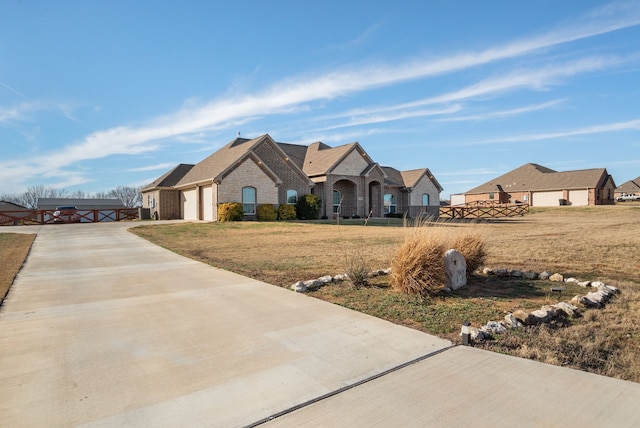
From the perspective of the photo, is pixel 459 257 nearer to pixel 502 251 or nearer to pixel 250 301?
pixel 250 301

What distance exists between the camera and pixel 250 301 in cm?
665

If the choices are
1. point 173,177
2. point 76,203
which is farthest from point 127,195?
point 173,177

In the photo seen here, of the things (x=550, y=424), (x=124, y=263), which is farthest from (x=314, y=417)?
(x=124, y=263)

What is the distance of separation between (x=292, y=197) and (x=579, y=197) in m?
43.1

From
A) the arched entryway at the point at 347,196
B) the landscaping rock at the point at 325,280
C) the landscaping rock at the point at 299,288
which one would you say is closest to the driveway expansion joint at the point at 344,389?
the landscaping rock at the point at 299,288

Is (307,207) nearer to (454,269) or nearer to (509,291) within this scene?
(454,269)

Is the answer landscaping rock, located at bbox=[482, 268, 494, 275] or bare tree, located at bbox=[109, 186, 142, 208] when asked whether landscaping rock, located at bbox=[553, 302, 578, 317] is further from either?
bare tree, located at bbox=[109, 186, 142, 208]

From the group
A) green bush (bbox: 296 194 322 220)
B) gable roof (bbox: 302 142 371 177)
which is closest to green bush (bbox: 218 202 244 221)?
green bush (bbox: 296 194 322 220)

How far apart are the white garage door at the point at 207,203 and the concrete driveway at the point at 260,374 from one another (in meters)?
22.1

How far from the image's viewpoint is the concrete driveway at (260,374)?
315 cm

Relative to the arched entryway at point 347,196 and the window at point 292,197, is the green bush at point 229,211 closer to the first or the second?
the window at point 292,197

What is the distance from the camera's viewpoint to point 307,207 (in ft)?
103

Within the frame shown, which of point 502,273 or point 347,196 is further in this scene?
point 347,196

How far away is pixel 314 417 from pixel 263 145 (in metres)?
29.2
